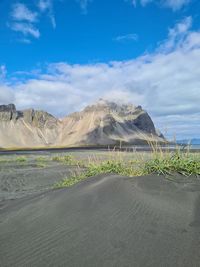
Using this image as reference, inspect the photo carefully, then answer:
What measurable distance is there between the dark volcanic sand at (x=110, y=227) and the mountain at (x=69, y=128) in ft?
433

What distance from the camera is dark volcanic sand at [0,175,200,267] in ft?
11.5

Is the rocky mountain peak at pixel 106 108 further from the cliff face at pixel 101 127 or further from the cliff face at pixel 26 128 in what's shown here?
the cliff face at pixel 26 128

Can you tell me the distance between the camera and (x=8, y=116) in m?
151

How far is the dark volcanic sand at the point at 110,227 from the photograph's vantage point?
350cm

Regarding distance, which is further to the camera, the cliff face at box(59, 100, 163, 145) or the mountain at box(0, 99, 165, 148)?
the cliff face at box(59, 100, 163, 145)

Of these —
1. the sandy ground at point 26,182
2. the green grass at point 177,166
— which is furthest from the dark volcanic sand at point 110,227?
the sandy ground at point 26,182

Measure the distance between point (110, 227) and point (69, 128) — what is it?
16406cm

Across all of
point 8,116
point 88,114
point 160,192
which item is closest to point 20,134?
point 8,116

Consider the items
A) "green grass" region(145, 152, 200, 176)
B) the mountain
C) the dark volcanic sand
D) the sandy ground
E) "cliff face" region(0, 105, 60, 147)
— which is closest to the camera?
the dark volcanic sand

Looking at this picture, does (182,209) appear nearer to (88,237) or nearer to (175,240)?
(175,240)

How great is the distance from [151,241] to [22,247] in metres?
1.61

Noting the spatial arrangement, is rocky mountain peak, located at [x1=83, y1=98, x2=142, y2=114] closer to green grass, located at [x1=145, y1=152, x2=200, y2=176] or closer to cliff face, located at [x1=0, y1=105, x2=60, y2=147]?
cliff face, located at [x1=0, y1=105, x2=60, y2=147]

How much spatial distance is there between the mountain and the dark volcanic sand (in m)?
132

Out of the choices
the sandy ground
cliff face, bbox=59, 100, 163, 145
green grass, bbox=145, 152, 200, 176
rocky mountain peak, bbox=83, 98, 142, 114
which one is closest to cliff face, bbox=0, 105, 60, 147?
cliff face, bbox=59, 100, 163, 145
